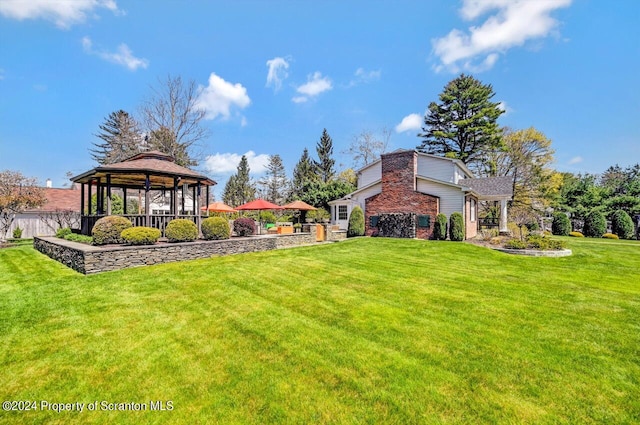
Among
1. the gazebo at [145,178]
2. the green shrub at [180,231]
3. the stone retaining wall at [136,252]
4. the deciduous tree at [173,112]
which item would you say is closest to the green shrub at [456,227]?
the stone retaining wall at [136,252]

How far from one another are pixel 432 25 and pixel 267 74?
10146 millimetres

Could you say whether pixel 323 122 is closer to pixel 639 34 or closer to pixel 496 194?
pixel 496 194

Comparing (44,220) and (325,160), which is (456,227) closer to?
(44,220)

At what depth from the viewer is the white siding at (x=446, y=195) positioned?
15.9 meters

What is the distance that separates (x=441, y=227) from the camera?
607 inches

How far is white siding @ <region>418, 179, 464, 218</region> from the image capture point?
1591 cm

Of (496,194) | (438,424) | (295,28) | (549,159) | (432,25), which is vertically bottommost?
(438,424)

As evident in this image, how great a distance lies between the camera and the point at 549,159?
27.6 metres

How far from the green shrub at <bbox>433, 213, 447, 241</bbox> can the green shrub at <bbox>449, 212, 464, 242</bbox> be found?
0.34m

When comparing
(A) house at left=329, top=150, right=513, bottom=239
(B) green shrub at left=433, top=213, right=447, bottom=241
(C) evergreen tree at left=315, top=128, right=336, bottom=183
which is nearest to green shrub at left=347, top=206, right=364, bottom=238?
(A) house at left=329, top=150, right=513, bottom=239

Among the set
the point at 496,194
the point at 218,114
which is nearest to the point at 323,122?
the point at 218,114

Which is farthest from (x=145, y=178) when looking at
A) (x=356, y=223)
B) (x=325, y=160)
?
(x=325, y=160)

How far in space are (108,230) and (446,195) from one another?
16064 millimetres

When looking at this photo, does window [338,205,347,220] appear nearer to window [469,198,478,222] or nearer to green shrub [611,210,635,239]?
window [469,198,478,222]
